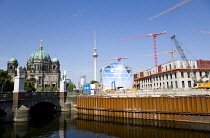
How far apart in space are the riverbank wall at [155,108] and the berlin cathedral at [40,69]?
137 m

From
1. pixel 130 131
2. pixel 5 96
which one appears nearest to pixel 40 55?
pixel 5 96

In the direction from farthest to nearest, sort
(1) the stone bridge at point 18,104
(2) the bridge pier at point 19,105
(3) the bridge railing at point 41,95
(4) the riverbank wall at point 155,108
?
(3) the bridge railing at point 41,95
(2) the bridge pier at point 19,105
(1) the stone bridge at point 18,104
(4) the riverbank wall at point 155,108

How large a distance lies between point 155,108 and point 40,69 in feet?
514

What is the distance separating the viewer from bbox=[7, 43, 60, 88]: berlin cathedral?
166750 millimetres

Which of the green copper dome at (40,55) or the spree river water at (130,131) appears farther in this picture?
the green copper dome at (40,55)

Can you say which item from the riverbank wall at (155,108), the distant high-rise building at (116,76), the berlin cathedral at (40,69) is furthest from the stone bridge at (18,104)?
the berlin cathedral at (40,69)

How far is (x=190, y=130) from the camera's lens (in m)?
26.3

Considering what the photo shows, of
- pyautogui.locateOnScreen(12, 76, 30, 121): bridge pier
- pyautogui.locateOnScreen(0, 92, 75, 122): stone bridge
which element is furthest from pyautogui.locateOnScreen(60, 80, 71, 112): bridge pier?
pyautogui.locateOnScreen(12, 76, 30, 121): bridge pier

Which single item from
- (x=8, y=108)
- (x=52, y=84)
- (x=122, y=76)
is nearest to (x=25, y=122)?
(x=8, y=108)

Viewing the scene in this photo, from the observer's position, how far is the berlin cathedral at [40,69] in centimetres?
16675

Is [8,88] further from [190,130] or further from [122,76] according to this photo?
[122,76]

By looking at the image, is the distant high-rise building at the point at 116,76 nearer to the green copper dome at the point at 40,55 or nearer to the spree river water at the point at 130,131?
the green copper dome at the point at 40,55

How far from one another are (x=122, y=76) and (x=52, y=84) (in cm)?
8201

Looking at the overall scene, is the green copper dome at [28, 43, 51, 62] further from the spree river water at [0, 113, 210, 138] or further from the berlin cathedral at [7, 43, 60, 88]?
the spree river water at [0, 113, 210, 138]
